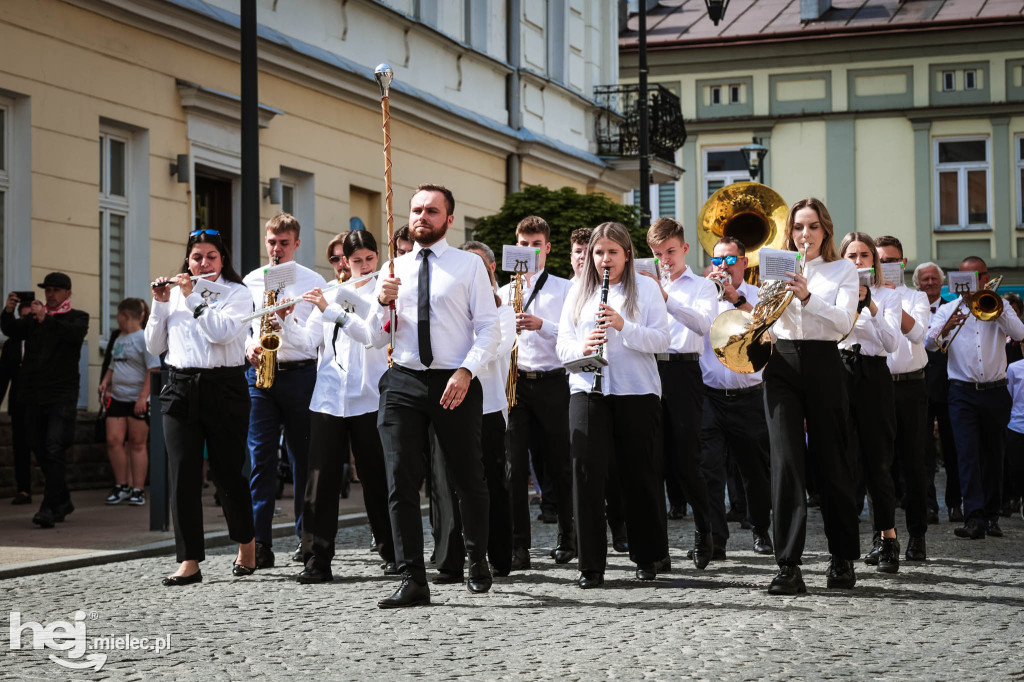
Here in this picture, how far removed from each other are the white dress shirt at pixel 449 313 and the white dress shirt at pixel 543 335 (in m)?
2.21

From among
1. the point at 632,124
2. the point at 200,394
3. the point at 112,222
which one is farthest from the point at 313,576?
the point at 632,124

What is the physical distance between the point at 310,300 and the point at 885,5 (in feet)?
127

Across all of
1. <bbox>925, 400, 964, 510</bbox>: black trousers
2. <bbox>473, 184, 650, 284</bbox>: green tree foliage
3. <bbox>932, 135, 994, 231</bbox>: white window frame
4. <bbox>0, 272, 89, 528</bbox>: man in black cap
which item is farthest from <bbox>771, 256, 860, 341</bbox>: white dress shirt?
<bbox>932, 135, 994, 231</bbox>: white window frame

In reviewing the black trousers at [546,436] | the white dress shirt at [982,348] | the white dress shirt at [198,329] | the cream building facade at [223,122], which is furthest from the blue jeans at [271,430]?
the cream building facade at [223,122]

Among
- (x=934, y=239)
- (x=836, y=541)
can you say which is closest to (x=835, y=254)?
(x=836, y=541)

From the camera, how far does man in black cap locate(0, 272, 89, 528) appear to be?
12.7 metres

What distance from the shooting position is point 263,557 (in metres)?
9.57

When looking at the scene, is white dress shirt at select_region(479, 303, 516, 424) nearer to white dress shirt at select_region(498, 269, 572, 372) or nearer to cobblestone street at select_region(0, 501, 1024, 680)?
cobblestone street at select_region(0, 501, 1024, 680)

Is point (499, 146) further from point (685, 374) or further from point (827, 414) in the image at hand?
point (827, 414)

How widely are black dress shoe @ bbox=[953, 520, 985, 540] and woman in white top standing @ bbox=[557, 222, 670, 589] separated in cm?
338

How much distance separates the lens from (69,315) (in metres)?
13.0

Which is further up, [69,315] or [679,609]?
[69,315]

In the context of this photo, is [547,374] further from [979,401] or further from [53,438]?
[53,438]

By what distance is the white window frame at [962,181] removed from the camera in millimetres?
41500
